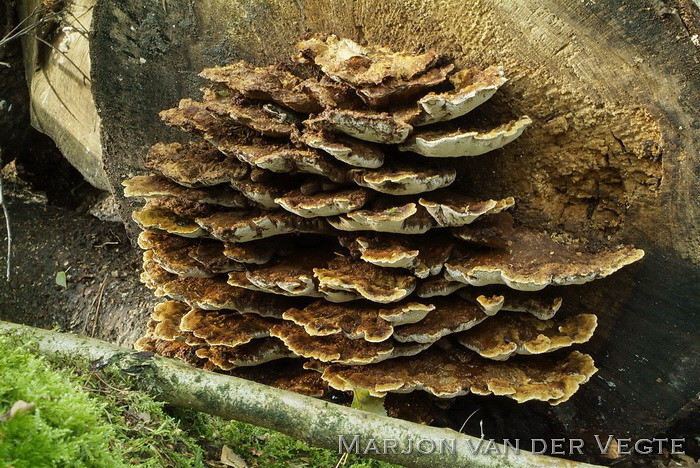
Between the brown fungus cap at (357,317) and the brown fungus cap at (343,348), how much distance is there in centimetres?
9

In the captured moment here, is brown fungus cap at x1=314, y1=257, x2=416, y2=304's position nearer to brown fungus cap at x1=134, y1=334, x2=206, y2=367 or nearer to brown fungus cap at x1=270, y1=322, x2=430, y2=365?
brown fungus cap at x1=270, y1=322, x2=430, y2=365

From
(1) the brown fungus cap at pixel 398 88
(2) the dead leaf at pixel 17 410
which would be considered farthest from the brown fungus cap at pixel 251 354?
(2) the dead leaf at pixel 17 410

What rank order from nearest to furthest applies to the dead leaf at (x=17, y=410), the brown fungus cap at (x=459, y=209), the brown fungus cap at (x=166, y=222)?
the dead leaf at (x=17, y=410), the brown fungus cap at (x=459, y=209), the brown fungus cap at (x=166, y=222)

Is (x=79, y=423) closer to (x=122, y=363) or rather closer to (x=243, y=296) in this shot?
(x=122, y=363)

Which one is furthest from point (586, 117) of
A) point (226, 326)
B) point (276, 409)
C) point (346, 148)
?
point (226, 326)

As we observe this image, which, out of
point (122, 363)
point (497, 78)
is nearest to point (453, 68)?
point (497, 78)

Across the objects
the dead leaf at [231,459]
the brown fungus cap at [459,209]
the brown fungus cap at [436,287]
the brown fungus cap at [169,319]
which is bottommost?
the dead leaf at [231,459]

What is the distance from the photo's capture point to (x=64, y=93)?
4.75m

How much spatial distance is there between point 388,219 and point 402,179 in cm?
20

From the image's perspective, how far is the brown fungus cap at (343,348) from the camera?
9.77 ft

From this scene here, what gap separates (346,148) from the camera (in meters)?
2.60

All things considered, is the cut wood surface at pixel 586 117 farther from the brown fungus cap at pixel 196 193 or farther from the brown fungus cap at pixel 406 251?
the brown fungus cap at pixel 196 193

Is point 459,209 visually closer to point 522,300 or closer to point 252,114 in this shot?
point 522,300

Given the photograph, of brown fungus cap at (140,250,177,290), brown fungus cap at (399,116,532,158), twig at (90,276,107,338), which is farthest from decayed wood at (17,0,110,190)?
brown fungus cap at (399,116,532,158)
